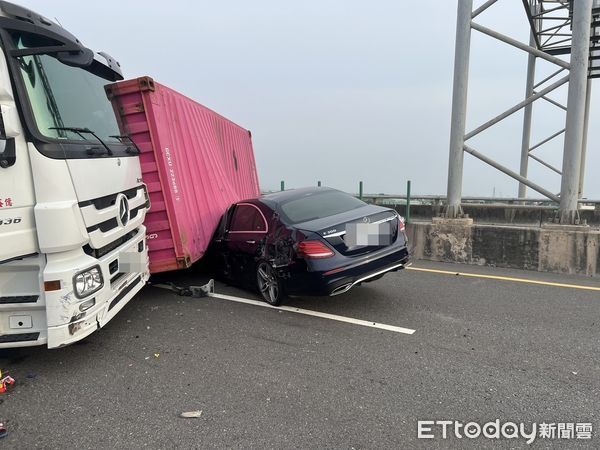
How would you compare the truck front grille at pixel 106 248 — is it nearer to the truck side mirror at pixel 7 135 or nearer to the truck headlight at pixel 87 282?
the truck headlight at pixel 87 282

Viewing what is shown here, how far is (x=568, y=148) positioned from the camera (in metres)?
7.53

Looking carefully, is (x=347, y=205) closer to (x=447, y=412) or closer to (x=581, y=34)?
(x=447, y=412)

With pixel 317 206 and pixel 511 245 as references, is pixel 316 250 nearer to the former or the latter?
pixel 317 206

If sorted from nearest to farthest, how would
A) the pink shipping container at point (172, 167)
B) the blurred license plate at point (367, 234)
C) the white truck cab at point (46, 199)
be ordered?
the white truck cab at point (46, 199), the blurred license plate at point (367, 234), the pink shipping container at point (172, 167)

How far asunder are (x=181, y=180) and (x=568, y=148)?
6414 millimetres

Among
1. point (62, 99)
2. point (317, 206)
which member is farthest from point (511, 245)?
point (62, 99)

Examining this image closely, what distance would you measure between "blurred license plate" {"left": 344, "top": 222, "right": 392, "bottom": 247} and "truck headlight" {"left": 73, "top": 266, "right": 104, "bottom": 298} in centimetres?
249

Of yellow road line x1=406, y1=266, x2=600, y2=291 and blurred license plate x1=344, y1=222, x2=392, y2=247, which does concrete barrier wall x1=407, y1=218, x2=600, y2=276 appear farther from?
blurred license plate x1=344, y1=222, x2=392, y2=247

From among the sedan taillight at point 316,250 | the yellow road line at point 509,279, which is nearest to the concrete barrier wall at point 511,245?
the yellow road line at point 509,279

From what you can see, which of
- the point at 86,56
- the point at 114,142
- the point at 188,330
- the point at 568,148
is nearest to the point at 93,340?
the point at 188,330

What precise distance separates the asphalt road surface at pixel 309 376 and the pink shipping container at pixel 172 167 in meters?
0.82

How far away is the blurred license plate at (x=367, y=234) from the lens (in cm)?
490

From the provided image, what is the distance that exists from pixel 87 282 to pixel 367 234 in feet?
9.46

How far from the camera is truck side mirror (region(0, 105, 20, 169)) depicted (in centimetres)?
306
